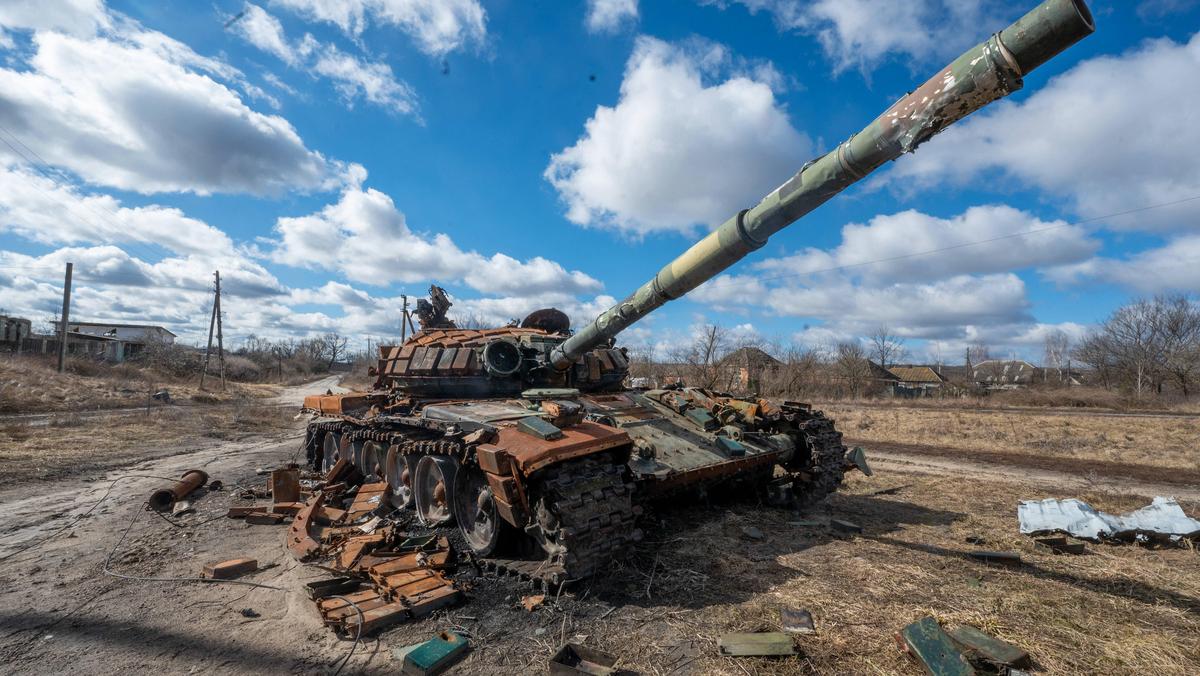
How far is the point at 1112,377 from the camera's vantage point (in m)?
39.8

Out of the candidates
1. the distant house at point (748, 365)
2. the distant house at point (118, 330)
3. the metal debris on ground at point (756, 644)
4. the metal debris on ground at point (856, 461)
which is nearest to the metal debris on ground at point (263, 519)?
the metal debris on ground at point (756, 644)

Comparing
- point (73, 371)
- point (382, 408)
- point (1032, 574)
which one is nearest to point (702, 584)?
point (1032, 574)

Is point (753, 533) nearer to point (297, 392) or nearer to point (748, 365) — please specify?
point (748, 365)

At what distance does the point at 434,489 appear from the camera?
7402 mm

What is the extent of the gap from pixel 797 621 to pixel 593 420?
303 centimetres

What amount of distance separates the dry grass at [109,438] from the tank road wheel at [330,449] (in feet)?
15.2

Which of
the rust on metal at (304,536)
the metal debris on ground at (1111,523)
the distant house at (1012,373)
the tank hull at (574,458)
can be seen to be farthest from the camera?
the distant house at (1012,373)

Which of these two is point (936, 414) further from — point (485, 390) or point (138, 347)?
point (138, 347)

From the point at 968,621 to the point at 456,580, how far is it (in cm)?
427

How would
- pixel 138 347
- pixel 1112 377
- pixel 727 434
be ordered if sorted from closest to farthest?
pixel 727 434, pixel 1112 377, pixel 138 347

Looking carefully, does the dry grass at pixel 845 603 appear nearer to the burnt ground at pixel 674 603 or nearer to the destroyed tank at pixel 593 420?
the burnt ground at pixel 674 603

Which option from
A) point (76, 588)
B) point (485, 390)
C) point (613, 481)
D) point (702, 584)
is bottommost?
point (76, 588)

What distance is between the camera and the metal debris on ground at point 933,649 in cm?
353

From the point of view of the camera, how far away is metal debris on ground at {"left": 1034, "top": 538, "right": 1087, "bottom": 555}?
6147 millimetres
